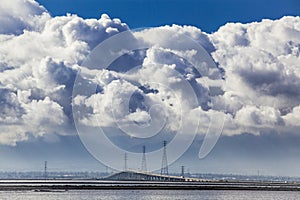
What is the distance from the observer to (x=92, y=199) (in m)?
92.7

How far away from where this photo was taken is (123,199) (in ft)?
306

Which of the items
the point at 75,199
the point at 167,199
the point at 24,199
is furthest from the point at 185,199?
the point at 24,199

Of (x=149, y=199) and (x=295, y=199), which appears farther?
(x=295, y=199)

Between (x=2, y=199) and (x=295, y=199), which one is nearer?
(x=2, y=199)

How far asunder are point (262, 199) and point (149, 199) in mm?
20968

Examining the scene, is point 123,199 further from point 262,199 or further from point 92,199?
point 262,199

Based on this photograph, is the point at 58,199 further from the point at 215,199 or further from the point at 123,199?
the point at 215,199

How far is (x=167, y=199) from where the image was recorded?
93.6m

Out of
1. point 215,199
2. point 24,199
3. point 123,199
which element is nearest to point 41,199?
point 24,199

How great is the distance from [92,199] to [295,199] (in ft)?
111

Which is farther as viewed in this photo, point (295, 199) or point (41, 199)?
point (295, 199)

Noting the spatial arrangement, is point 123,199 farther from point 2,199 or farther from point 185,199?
point 2,199

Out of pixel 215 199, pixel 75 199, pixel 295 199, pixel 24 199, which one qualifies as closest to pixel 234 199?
pixel 215 199

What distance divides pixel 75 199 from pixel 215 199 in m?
22.5
